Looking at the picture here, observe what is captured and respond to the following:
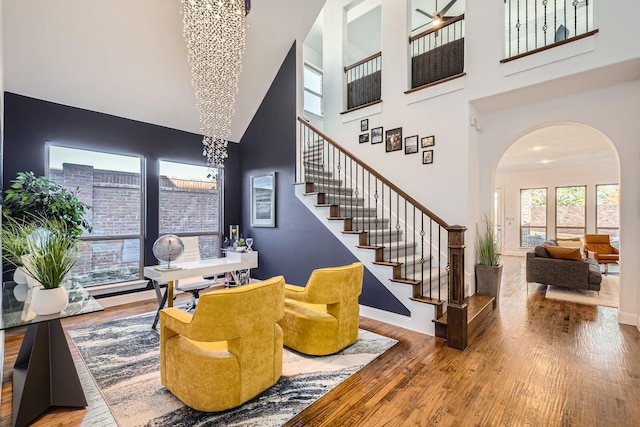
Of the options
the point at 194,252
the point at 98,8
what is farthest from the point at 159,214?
the point at 98,8

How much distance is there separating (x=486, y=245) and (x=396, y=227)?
131 cm

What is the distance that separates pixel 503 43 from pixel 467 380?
4.18 metres

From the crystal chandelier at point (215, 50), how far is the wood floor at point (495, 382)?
345cm

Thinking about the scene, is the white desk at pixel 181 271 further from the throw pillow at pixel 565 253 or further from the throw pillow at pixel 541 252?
the throw pillow at pixel 565 253

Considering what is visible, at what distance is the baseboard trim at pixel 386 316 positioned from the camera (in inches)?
137

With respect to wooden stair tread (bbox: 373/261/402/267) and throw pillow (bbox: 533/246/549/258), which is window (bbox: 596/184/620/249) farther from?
wooden stair tread (bbox: 373/261/402/267)

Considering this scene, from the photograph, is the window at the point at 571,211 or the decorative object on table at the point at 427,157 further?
the window at the point at 571,211

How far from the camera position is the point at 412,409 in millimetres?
2039

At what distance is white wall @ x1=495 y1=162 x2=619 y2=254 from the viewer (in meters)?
8.25

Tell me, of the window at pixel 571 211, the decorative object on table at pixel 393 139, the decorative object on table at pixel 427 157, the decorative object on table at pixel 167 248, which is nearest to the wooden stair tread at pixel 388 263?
the decorative object on table at pixel 427 157

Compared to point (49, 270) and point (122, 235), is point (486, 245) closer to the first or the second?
point (49, 270)

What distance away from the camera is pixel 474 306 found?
3.71 m

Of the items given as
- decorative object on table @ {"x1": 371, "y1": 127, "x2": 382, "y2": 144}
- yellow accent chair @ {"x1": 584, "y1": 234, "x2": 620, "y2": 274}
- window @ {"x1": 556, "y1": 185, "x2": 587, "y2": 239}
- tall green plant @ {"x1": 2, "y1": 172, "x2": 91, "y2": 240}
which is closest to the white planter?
tall green plant @ {"x1": 2, "y1": 172, "x2": 91, "y2": 240}

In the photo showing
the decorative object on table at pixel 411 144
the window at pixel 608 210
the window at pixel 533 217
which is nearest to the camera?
the decorative object on table at pixel 411 144
